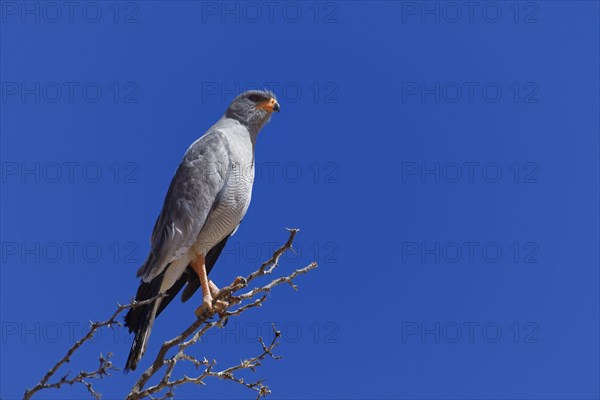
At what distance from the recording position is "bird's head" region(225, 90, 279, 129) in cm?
792

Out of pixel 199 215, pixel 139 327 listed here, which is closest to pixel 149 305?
pixel 139 327

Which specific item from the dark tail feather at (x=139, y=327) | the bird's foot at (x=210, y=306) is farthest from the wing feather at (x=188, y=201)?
the bird's foot at (x=210, y=306)

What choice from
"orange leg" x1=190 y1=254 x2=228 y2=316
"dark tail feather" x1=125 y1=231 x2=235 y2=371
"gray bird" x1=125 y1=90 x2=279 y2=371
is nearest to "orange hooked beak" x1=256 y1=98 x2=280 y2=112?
"gray bird" x1=125 y1=90 x2=279 y2=371

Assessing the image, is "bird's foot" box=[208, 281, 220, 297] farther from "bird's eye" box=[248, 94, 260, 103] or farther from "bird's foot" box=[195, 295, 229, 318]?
"bird's eye" box=[248, 94, 260, 103]

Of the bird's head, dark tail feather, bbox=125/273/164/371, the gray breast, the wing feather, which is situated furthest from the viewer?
the bird's head

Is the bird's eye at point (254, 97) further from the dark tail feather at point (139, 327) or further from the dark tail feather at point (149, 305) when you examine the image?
the dark tail feather at point (139, 327)

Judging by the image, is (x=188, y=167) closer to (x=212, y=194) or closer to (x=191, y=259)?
(x=212, y=194)

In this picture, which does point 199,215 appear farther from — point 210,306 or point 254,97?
point 254,97

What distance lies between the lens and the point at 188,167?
7402 mm

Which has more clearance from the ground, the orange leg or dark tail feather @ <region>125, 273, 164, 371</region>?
the orange leg

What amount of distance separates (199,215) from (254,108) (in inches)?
56.4

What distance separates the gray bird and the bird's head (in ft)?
0.99

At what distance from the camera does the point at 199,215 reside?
282 inches

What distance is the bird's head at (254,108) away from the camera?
312 inches
